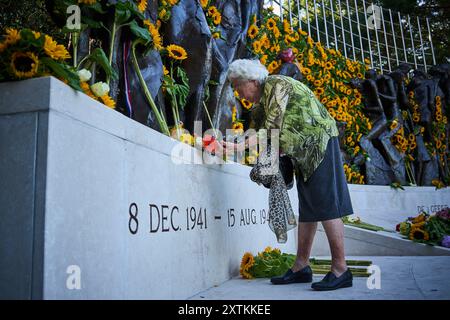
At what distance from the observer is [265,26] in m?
8.93

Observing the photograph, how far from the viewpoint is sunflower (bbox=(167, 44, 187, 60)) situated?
373 centimetres

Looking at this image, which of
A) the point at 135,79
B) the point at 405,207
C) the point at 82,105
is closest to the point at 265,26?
the point at 405,207

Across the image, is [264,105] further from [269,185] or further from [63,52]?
[63,52]

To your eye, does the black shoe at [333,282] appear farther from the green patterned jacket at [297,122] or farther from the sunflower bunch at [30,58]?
the sunflower bunch at [30,58]

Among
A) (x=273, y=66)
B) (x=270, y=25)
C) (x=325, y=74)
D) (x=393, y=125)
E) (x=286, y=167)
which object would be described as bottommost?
(x=286, y=167)

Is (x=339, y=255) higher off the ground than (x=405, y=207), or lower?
lower

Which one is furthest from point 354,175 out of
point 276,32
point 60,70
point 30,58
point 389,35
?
point 389,35

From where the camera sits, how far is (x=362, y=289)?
264cm

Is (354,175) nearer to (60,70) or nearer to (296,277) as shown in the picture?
(296,277)

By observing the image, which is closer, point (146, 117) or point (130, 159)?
point (130, 159)

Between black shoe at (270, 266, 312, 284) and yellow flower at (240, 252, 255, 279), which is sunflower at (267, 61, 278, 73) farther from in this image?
black shoe at (270, 266, 312, 284)

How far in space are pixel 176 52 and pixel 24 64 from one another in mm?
2176

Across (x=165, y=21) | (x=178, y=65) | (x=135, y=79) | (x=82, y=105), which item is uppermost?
(x=165, y=21)

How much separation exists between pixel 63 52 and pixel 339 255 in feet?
6.29
